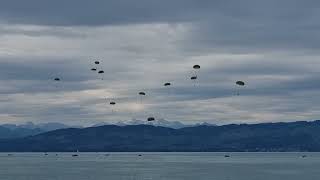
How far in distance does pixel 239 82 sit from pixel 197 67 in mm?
8824

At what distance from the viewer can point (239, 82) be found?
380 ft

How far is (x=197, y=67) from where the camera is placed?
4385 inches
